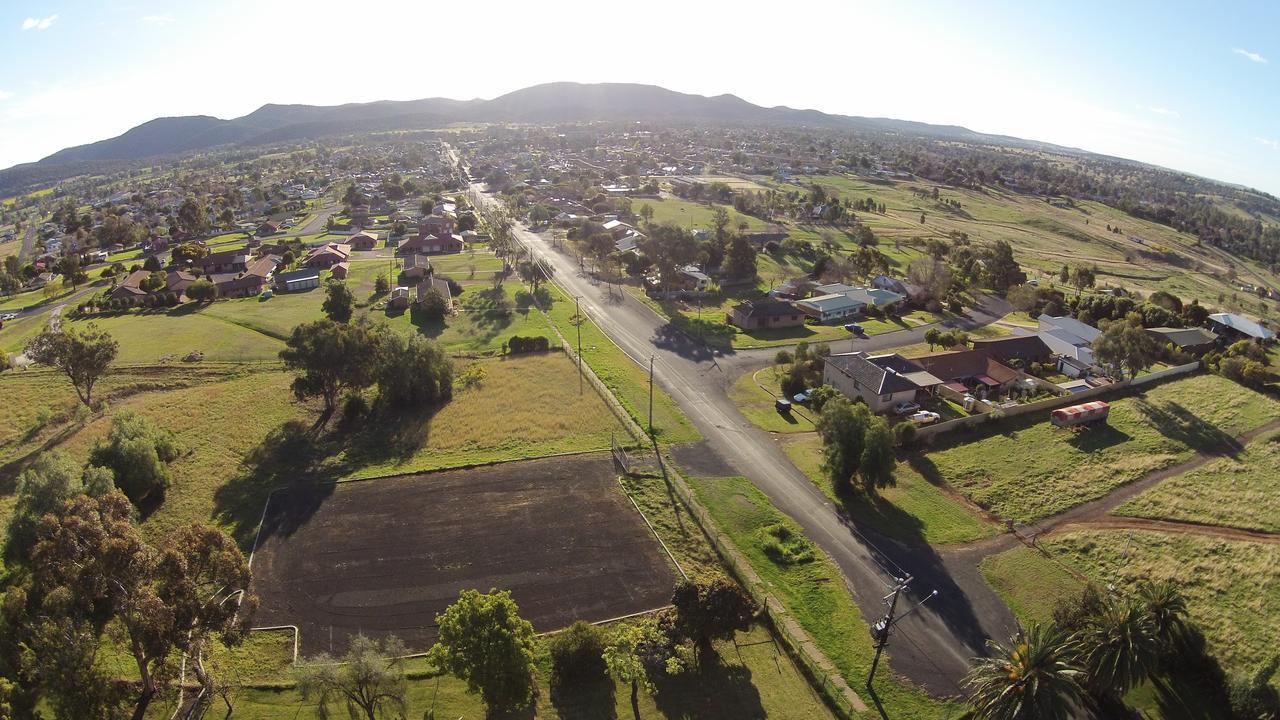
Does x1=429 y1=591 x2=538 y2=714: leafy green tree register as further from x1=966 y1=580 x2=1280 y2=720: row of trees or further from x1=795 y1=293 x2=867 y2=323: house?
x1=795 y1=293 x2=867 y2=323: house

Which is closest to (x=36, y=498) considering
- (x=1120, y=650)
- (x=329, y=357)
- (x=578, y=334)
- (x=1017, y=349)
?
(x=329, y=357)

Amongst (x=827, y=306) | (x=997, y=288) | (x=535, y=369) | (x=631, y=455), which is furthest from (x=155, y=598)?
(x=997, y=288)

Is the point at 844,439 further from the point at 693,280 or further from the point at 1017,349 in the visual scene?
the point at 693,280

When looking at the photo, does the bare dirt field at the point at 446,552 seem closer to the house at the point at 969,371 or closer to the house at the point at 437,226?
the house at the point at 969,371

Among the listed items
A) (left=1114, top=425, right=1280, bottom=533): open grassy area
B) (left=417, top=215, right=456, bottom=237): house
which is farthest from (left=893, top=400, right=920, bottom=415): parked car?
(left=417, top=215, right=456, bottom=237): house

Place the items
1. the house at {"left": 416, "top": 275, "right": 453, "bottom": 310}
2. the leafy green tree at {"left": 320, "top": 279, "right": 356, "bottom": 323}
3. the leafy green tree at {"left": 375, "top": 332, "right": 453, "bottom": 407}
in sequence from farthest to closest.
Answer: the house at {"left": 416, "top": 275, "right": 453, "bottom": 310} → the leafy green tree at {"left": 320, "top": 279, "right": 356, "bottom": 323} → the leafy green tree at {"left": 375, "top": 332, "right": 453, "bottom": 407}

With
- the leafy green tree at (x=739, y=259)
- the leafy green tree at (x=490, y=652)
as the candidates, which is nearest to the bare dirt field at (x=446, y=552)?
the leafy green tree at (x=490, y=652)

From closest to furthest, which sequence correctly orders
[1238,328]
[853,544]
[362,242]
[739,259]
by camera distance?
[853,544] < [1238,328] < [739,259] < [362,242]
